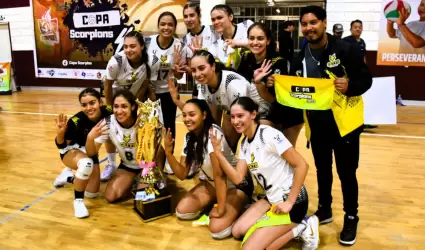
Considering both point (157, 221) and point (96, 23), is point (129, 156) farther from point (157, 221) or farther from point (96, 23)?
point (96, 23)

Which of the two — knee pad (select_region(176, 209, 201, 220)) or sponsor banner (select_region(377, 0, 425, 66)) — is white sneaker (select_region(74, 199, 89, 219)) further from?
sponsor banner (select_region(377, 0, 425, 66))

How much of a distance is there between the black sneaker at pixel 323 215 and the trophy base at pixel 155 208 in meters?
1.24

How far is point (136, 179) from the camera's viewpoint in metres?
3.56

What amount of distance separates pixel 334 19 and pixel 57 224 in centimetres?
708

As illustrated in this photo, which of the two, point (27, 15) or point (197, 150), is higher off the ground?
point (27, 15)

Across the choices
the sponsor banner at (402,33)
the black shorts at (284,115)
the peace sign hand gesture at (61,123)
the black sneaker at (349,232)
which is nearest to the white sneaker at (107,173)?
the peace sign hand gesture at (61,123)

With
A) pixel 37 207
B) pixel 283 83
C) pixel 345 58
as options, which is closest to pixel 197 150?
pixel 283 83

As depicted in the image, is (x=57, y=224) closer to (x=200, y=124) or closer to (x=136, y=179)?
(x=136, y=179)

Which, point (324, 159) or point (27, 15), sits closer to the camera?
point (324, 159)

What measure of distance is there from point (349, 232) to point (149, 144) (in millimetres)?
1683

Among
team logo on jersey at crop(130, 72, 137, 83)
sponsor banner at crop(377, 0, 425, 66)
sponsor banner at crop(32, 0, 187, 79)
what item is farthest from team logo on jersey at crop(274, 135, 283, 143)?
sponsor banner at crop(32, 0, 187, 79)

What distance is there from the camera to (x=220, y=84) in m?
3.03

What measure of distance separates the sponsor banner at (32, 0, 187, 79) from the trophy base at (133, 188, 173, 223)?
6.51 metres

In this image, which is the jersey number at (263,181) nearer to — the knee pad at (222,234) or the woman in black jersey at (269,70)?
the knee pad at (222,234)
